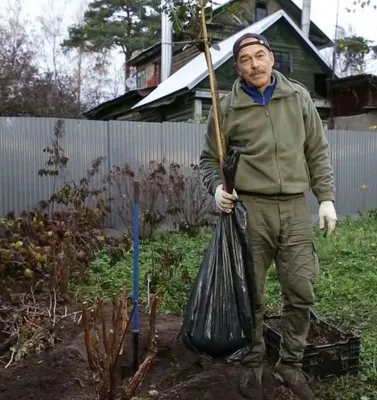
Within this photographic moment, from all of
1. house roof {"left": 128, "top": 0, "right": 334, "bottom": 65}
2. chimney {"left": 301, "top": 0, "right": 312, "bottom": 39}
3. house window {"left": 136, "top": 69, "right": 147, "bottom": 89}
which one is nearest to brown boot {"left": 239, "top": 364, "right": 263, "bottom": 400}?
chimney {"left": 301, "top": 0, "right": 312, "bottom": 39}

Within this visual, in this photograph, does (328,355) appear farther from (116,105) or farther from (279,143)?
(116,105)

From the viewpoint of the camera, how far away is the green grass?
3.18m

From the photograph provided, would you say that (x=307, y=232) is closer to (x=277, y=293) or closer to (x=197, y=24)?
(x=197, y=24)

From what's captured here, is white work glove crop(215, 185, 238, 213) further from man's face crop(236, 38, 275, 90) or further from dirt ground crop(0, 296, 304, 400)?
dirt ground crop(0, 296, 304, 400)

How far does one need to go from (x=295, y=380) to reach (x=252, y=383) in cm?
26

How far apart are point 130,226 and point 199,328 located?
19.4ft

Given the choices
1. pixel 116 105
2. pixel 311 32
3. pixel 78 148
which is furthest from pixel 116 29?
pixel 78 148

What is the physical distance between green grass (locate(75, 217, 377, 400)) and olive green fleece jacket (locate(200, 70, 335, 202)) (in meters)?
1.21

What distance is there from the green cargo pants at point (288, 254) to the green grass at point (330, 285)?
0.46 meters

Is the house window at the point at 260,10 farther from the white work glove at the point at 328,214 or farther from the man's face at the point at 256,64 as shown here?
the white work glove at the point at 328,214

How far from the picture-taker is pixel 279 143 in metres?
2.69

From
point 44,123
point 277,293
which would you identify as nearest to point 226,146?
point 277,293

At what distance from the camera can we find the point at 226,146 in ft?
9.21

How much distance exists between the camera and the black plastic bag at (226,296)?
8.30 ft
